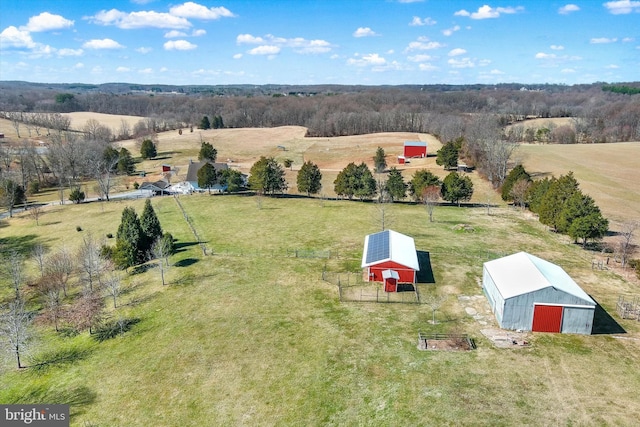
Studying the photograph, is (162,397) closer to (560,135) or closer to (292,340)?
(292,340)

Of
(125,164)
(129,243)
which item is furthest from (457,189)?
(125,164)

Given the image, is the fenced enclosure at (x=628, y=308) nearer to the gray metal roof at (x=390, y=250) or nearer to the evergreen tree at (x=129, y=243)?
the gray metal roof at (x=390, y=250)

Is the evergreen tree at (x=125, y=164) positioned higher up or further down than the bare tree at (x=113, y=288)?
higher up

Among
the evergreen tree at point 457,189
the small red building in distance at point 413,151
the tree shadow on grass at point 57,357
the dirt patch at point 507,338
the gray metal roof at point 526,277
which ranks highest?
the small red building in distance at point 413,151

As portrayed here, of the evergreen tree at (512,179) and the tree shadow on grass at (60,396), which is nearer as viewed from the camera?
the tree shadow on grass at (60,396)

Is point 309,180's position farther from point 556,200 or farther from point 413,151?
point 413,151

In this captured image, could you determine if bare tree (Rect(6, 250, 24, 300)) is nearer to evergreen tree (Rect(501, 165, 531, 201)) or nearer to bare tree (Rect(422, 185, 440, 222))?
bare tree (Rect(422, 185, 440, 222))

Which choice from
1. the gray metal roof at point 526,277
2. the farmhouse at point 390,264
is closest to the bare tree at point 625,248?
the gray metal roof at point 526,277
